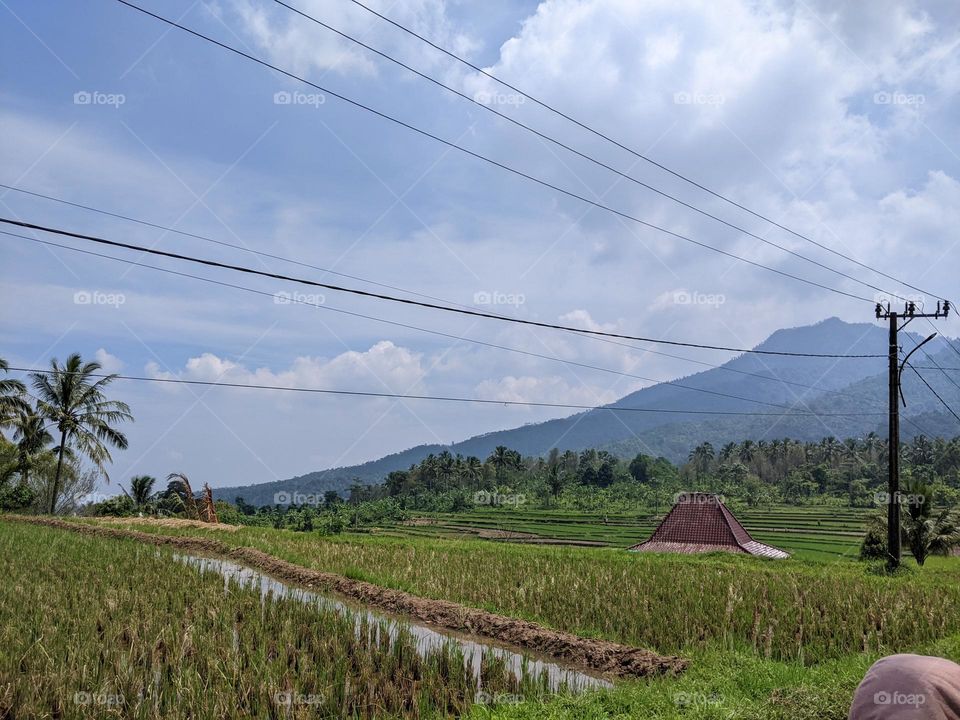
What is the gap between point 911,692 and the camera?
4727mm

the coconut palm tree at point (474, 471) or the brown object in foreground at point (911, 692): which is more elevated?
the brown object in foreground at point (911, 692)

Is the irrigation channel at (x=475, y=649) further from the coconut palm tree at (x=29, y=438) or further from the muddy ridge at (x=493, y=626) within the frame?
the coconut palm tree at (x=29, y=438)

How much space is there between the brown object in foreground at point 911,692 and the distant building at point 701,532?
28.8 m

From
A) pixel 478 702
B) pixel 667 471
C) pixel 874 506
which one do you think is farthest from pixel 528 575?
pixel 667 471

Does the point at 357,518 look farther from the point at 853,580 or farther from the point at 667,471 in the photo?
the point at 667,471

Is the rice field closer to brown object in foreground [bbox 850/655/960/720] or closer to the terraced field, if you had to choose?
brown object in foreground [bbox 850/655/960/720]

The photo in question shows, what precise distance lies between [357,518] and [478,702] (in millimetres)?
60062

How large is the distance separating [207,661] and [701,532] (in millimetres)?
30046

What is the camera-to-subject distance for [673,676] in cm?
946

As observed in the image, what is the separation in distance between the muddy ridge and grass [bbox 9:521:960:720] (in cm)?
58

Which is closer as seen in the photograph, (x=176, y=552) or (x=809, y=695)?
(x=809, y=695)

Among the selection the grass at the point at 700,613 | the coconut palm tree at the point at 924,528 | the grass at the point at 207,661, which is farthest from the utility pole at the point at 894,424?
the grass at the point at 207,661

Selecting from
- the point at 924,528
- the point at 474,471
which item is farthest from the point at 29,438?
the point at 474,471

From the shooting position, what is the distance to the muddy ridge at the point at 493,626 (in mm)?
10250
